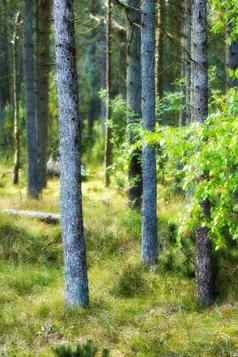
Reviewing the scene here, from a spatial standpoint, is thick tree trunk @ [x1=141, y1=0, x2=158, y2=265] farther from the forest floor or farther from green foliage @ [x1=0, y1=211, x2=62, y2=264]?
green foliage @ [x1=0, y1=211, x2=62, y2=264]

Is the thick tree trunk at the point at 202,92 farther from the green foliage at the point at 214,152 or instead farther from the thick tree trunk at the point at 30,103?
the thick tree trunk at the point at 30,103

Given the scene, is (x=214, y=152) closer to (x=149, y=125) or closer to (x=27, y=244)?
(x=149, y=125)

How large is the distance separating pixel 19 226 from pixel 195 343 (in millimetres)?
6241

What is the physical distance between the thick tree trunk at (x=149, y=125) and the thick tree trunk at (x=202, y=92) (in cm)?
164

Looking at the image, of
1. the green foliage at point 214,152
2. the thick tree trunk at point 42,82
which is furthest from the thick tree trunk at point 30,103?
the green foliage at point 214,152

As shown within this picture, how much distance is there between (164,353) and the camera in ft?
23.4

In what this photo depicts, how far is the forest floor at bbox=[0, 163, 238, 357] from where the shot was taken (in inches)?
292

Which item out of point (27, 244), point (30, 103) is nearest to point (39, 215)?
point (27, 244)

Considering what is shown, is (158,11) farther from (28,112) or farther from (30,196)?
(30,196)

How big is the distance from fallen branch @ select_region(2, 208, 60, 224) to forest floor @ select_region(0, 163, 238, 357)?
24cm

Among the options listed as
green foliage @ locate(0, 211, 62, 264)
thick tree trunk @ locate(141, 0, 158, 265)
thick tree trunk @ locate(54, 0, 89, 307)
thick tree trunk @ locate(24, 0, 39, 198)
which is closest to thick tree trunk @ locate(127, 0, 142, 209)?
thick tree trunk @ locate(141, 0, 158, 265)

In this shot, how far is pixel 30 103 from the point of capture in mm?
16516

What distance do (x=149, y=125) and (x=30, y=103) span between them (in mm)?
7011

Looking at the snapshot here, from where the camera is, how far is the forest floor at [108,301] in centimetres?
742
